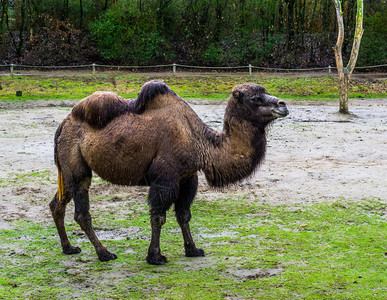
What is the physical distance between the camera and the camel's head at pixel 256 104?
236 inches

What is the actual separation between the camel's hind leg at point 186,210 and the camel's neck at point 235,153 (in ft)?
1.30

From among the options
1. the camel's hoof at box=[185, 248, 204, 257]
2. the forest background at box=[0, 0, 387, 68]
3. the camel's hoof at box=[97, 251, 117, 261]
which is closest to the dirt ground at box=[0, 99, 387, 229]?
the camel's hoof at box=[185, 248, 204, 257]

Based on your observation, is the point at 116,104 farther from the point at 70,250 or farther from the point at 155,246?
the point at 70,250

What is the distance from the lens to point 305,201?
359 inches

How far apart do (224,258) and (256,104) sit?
1924 millimetres

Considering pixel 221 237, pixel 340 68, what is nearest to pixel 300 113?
pixel 340 68

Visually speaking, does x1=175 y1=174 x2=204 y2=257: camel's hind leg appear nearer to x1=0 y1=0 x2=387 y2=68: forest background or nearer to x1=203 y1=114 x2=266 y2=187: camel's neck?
x1=203 y1=114 x2=266 y2=187: camel's neck

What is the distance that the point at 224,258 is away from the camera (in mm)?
6535

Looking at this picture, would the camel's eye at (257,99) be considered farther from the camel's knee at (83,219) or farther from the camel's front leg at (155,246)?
the camel's knee at (83,219)

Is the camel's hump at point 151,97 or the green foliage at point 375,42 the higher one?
the green foliage at point 375,42

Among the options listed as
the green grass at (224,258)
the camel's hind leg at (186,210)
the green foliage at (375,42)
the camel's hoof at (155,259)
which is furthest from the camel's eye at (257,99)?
the green foliage at (375,42)

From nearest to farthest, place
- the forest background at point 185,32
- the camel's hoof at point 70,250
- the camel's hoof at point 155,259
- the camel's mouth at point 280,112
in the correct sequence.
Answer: the camel's mouth at point 280,112, the camel's hoof at point 155,259, the camel's hoof at point 70,250, the forest background at point 185,32

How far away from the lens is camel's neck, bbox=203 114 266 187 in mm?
6129

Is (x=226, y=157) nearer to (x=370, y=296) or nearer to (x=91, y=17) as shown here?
(x=370, y=296)
